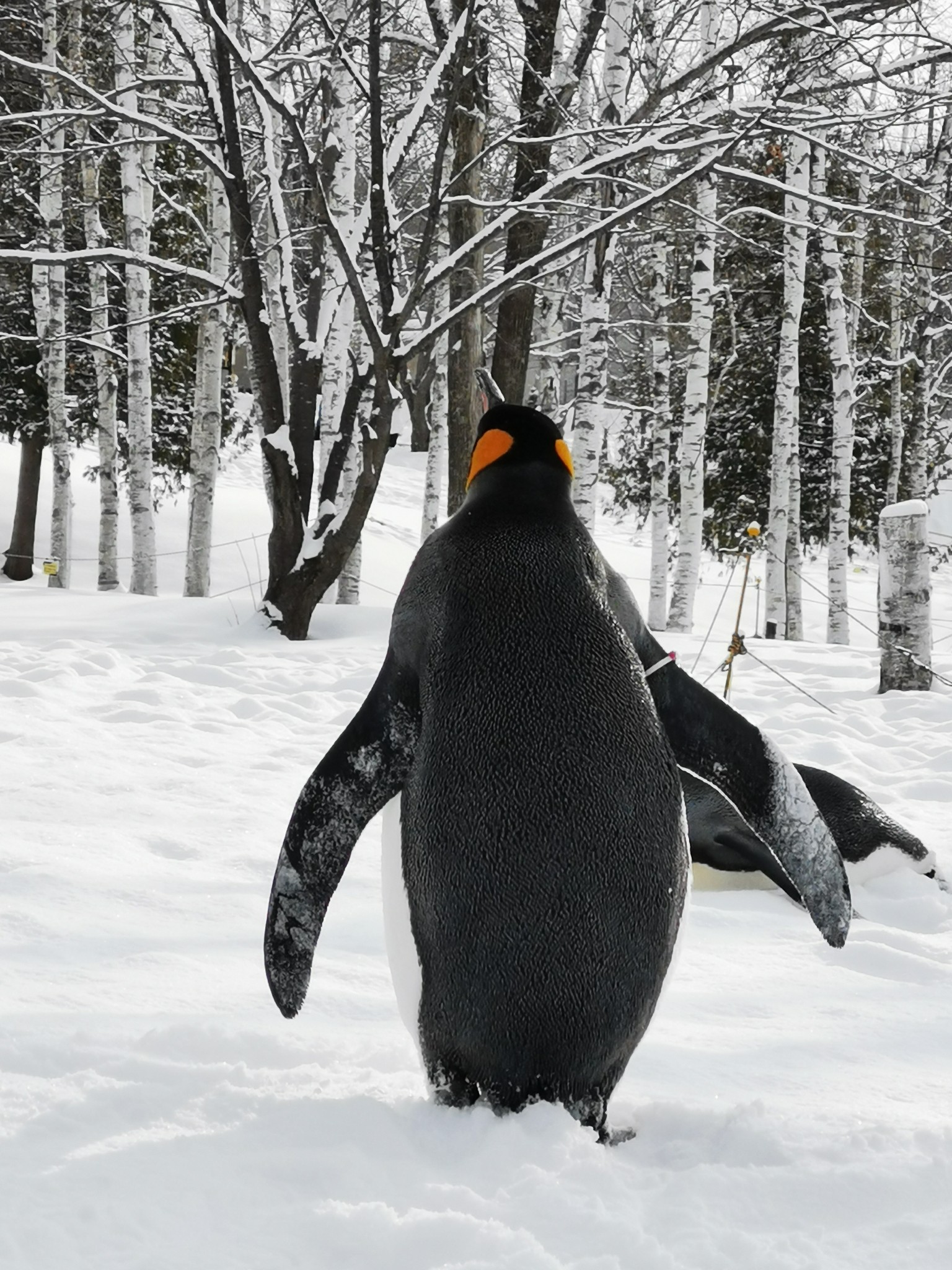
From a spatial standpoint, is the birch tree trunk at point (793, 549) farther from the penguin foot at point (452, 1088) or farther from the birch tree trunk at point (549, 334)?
the penguin foot at point (452, 1088)

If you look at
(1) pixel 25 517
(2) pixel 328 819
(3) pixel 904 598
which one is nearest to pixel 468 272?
(3) pixel 904 598

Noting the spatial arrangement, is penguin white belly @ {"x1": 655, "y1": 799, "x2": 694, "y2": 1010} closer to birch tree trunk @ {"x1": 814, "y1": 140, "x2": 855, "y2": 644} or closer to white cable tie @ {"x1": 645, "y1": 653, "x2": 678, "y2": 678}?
white cable tie @ {"x1": 645, "y1": 653, "x2": 678, "y2": 678}

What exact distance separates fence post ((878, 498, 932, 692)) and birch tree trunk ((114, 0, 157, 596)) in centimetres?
704

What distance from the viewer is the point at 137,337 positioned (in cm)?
1174

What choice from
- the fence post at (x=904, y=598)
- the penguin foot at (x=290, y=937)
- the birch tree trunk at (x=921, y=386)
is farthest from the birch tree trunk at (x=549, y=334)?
the penguin foot at (x=290, y=937)

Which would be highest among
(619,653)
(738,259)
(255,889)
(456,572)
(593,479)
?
(738,259)

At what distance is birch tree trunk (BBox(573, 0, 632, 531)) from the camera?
308 inches

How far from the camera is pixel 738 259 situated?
14875mm

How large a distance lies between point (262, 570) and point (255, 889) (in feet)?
53.2

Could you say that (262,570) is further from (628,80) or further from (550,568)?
(550,568)

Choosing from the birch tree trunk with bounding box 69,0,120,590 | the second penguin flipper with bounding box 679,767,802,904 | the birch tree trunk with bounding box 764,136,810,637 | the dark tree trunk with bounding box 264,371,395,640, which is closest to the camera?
the second penguin flipper with bounding box 679,767,802,904

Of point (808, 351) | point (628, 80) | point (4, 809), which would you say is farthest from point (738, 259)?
point (4, 809)

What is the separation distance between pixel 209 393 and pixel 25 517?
6.21 meters

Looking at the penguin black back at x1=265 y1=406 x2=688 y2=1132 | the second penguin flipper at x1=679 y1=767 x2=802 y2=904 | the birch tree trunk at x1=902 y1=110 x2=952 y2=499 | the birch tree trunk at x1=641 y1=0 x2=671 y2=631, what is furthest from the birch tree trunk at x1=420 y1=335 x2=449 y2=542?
the penguin black back at x1=265 y1=406 x2=688 y2=1132
